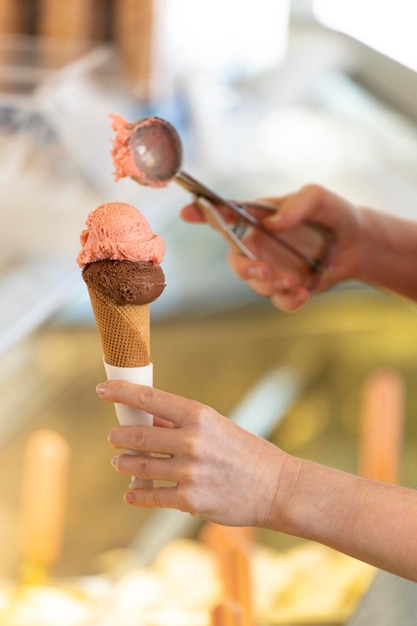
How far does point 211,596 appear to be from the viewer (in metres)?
2.06

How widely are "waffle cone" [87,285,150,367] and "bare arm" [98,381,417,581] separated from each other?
4 centimetres

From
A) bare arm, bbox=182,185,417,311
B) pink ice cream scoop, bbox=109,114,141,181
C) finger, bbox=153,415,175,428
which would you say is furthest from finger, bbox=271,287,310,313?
finger, bbox=153,415,175,428

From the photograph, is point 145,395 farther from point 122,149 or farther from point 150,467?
point 122,149

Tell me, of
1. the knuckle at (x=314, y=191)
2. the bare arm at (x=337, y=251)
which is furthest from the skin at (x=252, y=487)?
the knuckle at (x=314, y=191)

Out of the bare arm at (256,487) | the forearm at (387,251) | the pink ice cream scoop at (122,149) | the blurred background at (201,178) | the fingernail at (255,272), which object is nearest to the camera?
the bare arm at (256,487)

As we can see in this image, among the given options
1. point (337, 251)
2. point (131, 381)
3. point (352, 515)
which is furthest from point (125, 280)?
point (337, 251)

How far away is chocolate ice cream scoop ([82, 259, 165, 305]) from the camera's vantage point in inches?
40.7

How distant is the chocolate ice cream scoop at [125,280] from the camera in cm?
103

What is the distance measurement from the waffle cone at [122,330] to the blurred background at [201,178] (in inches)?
31.2

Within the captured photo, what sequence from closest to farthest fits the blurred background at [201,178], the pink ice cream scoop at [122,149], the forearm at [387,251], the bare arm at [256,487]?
the bare arm at [256,487] < the pink ice cream scoop at [122,149] < the forearm at [387,251] < the blurred background at [201,178]

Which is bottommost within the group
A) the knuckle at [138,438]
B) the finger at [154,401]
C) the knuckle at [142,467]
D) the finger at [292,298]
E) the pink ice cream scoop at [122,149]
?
the knuckle at [142,467]

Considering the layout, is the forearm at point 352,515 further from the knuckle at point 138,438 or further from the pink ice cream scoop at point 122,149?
the pink ice cream scoop at point 122,149

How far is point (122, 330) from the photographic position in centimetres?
106

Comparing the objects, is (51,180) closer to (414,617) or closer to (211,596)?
(211,596)
